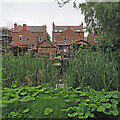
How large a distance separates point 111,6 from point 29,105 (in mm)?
3371

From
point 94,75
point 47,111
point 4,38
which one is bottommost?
point 47,111

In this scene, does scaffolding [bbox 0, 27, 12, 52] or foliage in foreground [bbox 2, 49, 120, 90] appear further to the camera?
scaffolding [bbox 0, 27, 12, 52]

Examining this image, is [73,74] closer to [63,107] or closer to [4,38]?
[63,107]

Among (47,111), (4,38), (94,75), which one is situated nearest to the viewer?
(47,111)

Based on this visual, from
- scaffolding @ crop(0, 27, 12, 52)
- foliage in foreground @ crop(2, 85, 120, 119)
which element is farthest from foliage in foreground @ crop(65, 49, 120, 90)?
scaffolding @ crop(0, 27, 12, 52)

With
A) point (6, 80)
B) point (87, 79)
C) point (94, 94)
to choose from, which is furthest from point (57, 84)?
point (6, 80)

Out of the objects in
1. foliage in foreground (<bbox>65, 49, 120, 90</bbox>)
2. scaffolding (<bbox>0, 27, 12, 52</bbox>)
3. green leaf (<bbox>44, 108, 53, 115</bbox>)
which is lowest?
green leaf (<bbox>44, 108, 53, 115</bbox>)

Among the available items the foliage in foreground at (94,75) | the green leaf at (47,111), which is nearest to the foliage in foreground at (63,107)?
the green leaf at (47,111)

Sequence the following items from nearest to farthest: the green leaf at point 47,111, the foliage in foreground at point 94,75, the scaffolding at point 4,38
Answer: the green leaf at point 47,111
the foliage in foreground at point 94,75
the scaffolding at point 4,38

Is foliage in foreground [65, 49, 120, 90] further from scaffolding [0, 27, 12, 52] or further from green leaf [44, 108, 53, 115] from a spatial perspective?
scaffolding [0, 27, 12, 52]

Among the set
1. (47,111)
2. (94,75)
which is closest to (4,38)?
(94,75)

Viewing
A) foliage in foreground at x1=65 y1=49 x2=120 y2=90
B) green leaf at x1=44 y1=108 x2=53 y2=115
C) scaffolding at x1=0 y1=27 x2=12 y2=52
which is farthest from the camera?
scaffolding at x1=0 y1=27 x2=12 y2=52

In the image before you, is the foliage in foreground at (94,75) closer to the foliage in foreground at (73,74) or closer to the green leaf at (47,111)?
the foliage in foreground at (73,74)

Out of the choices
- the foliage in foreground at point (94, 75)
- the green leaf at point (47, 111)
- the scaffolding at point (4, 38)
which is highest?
the scaffolding at point (4, 38)
